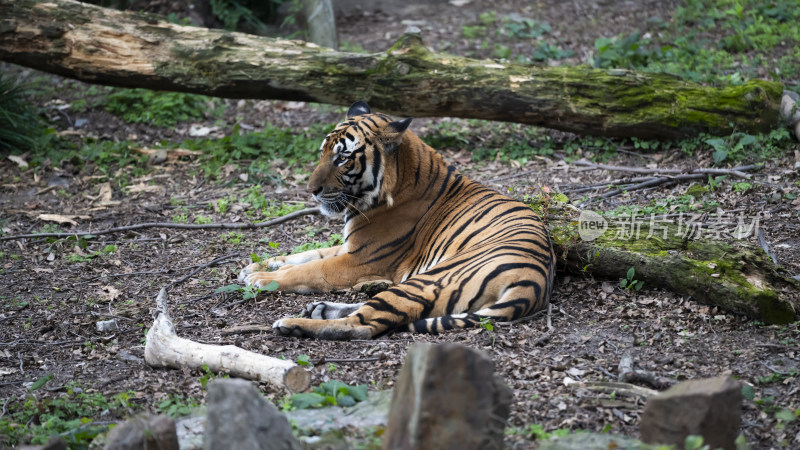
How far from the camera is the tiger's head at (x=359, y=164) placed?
5086 mm

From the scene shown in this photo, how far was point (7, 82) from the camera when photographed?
8.05 m

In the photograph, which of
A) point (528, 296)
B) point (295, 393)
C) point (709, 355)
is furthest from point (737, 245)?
point (295, 393)

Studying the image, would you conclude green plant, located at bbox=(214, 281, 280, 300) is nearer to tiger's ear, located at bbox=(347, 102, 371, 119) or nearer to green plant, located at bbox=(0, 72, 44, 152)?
tiger's ear, located at bbox=(347, 102, 371, 119)

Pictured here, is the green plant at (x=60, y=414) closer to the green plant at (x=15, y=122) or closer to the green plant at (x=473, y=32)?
the green plant at (x=15, y=122)

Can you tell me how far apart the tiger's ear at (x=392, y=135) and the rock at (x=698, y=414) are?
281 cm

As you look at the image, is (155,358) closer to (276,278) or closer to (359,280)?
(276,278)

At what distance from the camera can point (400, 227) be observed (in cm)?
522

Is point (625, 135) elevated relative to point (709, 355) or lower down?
elevated

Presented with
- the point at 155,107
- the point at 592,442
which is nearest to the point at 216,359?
the point at 592,442

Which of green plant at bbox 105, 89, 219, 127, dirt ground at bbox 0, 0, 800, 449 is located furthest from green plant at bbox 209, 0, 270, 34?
dirt ground at bbox 0, 0, 800, 449

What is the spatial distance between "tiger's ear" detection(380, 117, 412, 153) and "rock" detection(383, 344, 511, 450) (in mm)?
2738

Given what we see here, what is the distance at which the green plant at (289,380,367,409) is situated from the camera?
3.21 meters

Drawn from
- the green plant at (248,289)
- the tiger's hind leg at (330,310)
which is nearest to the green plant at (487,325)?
the tiger's hind leg at (330,310)

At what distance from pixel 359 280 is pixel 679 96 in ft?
13.1
